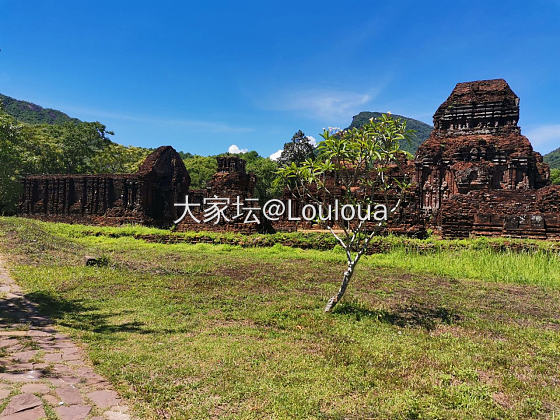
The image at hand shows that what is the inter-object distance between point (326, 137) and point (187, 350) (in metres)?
3.47

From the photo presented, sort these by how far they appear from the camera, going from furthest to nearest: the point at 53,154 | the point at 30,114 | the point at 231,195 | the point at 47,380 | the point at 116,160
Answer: the point at 30,114, the point at 116,160, the point at 53,154, the point at 231,195, the point at 47,380

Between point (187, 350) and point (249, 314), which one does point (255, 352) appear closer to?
point (187, 350)

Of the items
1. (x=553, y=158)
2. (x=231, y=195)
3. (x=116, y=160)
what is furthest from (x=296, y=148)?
(x=553, y=158)

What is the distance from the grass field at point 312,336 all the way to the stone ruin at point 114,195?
13880mm

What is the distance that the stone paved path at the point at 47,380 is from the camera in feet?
8.50

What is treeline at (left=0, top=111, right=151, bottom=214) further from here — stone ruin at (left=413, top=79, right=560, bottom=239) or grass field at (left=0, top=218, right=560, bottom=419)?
stone ruin at (left=413, top=79, right=560, bottom=239)

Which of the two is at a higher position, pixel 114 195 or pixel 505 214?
pixel 114 195

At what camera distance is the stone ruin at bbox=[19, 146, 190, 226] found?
75.6 feet

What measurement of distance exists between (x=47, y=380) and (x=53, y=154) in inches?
1512

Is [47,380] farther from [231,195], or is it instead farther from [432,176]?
[432,176]

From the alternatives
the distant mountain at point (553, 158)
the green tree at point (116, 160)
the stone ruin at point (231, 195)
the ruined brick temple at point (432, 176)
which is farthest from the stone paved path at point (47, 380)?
the distant mountain at point (553, 158)

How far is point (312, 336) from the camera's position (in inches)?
175

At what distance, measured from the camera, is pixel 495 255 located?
1030cm

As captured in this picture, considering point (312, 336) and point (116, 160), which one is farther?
point (116, 160)
